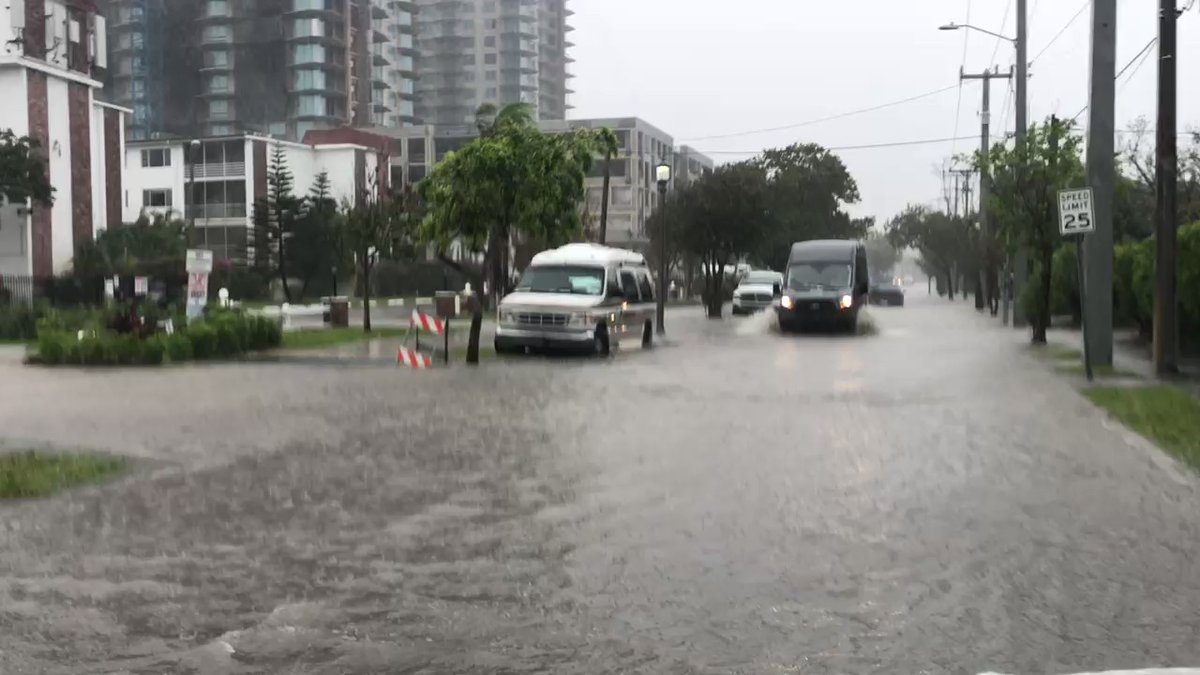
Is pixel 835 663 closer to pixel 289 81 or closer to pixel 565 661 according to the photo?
pixel 565 661

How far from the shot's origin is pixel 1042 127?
27094 millimetres

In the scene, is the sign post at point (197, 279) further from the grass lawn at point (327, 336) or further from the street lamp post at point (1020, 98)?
the street lamp post at point (1020, 98)

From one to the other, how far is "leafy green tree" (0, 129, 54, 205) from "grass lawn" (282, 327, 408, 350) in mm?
20908

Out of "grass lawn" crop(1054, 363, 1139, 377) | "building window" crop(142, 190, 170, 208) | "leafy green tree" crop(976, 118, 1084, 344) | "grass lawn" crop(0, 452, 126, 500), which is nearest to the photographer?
"grass lawn" crop(0, 452, 126, 500)

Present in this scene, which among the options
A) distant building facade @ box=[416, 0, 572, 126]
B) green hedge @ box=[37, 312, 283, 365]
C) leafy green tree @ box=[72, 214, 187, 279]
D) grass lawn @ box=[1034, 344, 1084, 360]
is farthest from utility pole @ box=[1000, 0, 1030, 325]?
distant building facade @ box=[416, 0, 572, 126]

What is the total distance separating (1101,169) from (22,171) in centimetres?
4002

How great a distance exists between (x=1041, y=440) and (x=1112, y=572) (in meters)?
5.52

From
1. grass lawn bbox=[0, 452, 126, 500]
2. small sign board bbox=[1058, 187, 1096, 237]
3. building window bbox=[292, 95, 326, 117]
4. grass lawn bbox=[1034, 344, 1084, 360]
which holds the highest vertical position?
building window bbox=[292, 95, 326, 117]

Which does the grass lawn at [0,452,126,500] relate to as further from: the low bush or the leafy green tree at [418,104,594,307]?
the low bush

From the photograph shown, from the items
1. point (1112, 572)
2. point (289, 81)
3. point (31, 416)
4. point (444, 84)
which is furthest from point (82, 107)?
point (444, 84)

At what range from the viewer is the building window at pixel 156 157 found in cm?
8044

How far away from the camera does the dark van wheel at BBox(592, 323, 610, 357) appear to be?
2372 cm

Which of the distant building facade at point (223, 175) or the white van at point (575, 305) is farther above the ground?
the distant building facade at point (223, 175)

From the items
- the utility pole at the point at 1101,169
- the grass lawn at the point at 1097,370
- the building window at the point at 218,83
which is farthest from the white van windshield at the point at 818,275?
the building window at the point at 218,83
